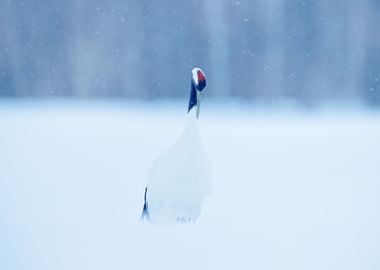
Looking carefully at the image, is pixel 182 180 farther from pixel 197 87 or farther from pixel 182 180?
pixel 197 87

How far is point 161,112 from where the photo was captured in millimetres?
2174

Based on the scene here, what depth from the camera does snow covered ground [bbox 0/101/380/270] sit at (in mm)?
1247

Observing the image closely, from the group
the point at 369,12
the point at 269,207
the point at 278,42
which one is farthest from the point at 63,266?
the point at 369,12

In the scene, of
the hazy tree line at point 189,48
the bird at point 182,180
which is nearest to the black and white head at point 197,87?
the bird at point 182,180

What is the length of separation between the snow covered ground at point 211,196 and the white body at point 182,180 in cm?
4

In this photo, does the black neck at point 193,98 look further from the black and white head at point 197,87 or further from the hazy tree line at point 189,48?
the hazy tree line at point 189,48

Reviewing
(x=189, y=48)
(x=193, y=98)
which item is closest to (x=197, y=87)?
(x=193, y=98)

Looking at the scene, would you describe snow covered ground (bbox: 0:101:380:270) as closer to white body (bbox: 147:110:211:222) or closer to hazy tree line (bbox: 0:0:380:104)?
white body (bbox: 147:110:211:222)

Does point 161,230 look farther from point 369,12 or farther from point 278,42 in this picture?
point 369,12

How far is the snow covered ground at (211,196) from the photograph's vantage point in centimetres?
125

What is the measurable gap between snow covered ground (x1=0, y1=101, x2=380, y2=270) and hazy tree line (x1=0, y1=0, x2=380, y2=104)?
41 cm

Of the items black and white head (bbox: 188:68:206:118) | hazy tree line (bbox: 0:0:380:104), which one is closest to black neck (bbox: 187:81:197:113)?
black and white head (bbox: 188:68:206:118)

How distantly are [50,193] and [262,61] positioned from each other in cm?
142

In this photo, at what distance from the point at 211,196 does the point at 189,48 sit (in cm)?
126
